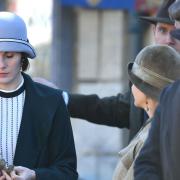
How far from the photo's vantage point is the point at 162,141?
Answer: 9.87 feet

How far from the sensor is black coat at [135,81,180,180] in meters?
2.96

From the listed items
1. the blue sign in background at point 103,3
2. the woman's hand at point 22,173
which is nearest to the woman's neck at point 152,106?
the woman's hand at point 22,173

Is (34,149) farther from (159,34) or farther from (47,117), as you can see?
(159,34)

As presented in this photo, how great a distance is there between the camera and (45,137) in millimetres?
3818

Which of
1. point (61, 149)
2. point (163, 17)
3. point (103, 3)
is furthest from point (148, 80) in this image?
point (103, 3)

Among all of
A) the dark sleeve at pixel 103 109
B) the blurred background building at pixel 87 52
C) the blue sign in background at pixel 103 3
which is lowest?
the blurred background building at pixel 87 52

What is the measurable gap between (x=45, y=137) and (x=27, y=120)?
110 mm

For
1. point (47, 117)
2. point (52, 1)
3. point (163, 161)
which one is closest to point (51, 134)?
point (47, 117)

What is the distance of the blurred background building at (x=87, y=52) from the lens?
33.4 feet

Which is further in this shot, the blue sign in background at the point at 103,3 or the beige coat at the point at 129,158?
the blue sign in background at the point at 103,3

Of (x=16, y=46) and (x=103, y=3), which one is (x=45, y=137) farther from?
(x=103, y=3)

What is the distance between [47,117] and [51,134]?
0.26 ft

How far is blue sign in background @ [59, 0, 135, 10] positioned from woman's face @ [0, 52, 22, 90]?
6.15 meters

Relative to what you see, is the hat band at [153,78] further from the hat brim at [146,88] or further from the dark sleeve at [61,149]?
the dark sleeve at [61,149]
